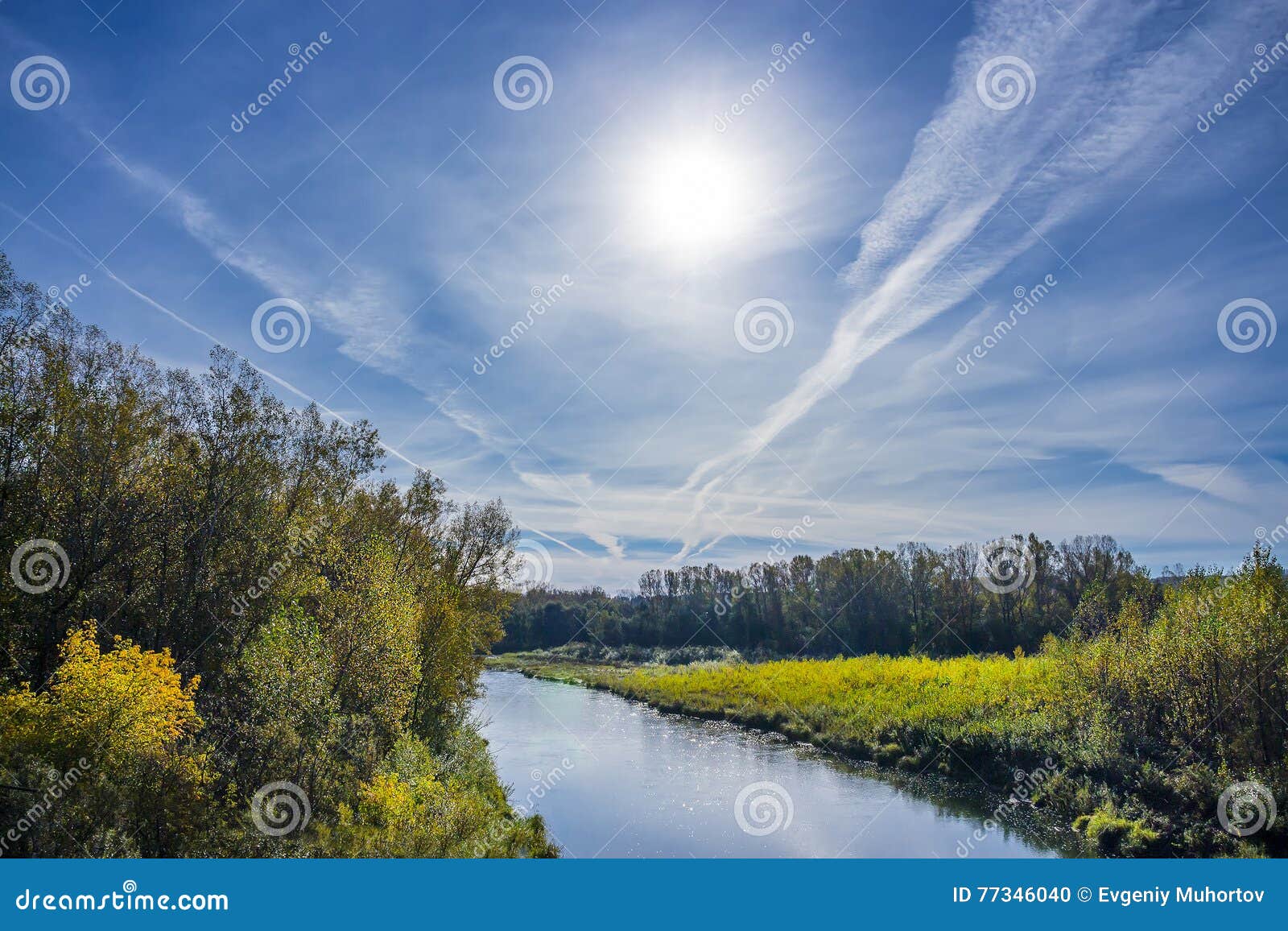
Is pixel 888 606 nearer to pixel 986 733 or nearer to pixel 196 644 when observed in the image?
pixel 986 733

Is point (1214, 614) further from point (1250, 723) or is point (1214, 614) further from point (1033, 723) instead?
point (1033, 723)

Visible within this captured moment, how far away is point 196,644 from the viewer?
2408 cm

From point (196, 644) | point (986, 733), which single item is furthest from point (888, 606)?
point (196, 644)

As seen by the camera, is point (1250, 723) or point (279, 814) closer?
point (279, 814)

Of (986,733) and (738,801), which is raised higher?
(986,733)

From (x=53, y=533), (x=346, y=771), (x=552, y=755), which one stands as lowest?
(x=552, y=755)

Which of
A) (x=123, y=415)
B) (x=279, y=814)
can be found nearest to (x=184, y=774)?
(x=279, y=814)

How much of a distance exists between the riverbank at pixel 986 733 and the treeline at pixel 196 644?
17573 millimetres

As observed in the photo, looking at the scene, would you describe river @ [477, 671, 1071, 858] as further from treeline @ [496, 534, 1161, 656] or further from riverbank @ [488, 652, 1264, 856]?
treeline @ [496, 534, 1161, 656]

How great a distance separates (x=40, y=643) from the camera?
2108 centimetres

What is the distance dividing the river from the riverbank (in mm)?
1248

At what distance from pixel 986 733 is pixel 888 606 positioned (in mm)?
55885

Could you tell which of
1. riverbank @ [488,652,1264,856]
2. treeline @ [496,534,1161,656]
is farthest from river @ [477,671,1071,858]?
treeline @ [496,534,1161,656]

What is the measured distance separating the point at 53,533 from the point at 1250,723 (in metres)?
37.3
